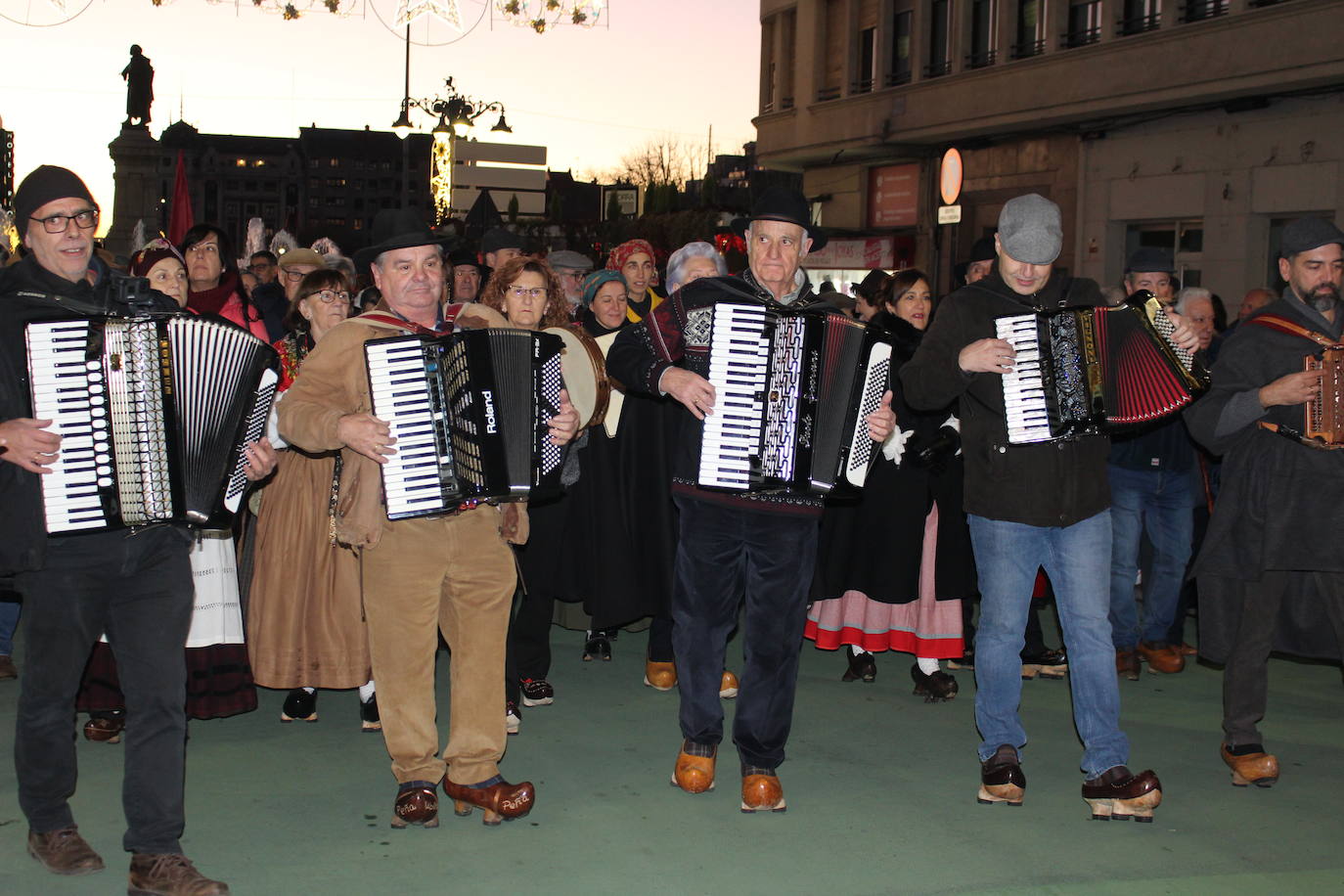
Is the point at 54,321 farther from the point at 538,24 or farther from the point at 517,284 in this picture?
the point at 538,24

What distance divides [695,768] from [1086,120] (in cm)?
1950

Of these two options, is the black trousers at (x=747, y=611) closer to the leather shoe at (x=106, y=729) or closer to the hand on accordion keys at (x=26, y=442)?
the hand on accordion keys at (x=26, y=442)

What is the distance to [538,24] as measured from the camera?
56.1ft

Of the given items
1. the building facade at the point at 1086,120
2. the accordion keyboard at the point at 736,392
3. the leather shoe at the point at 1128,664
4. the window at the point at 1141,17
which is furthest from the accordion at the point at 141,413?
Result: the window at the point at 1141,17

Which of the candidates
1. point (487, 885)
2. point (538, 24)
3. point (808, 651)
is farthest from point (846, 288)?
point (487, 885)

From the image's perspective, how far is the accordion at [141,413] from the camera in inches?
161

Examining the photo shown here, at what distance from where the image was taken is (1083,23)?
2305 cm

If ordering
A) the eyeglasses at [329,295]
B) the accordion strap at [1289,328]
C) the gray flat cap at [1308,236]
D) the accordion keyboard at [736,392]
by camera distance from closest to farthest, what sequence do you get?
the accordion keyboard at [736,392]
the accordion strap at [1289,328]
the gray flat cap at [1308,236]
the eyeglasses at [329,295]

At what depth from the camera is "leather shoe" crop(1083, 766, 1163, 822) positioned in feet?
17.2

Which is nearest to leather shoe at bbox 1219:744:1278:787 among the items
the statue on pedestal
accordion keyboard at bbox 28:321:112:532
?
accordion keyboard at bbox 28:321:112:532

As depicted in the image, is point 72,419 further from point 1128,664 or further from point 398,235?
point 1128,664

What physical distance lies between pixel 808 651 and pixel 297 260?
3.88 meters

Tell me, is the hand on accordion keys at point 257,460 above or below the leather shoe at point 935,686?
above

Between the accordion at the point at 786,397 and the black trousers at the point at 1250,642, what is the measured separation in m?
1.93
